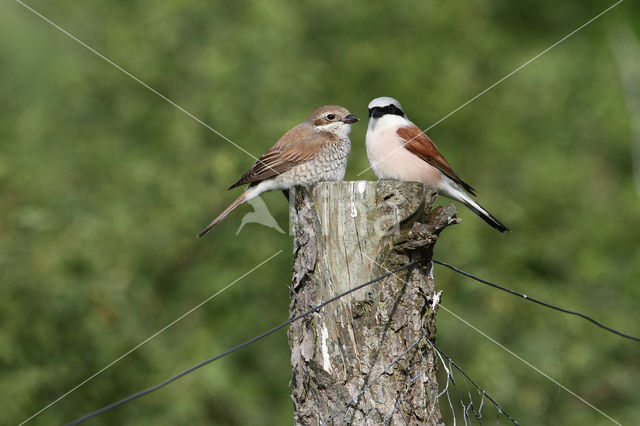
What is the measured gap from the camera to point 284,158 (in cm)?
435

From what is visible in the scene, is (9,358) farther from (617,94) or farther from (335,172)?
(617,94)

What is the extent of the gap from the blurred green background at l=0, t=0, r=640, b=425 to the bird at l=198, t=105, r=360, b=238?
1.44 m

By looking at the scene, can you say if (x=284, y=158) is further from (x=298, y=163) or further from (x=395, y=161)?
(x=395, y=161)

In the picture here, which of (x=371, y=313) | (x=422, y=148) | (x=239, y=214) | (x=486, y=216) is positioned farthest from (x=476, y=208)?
(x=239, y=214)

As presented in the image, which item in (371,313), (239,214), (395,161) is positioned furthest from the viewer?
(239,214)

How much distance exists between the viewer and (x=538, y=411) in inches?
250

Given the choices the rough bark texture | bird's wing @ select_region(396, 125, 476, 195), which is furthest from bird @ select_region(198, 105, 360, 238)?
the rough bark texture

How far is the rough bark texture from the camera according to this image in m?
2.56

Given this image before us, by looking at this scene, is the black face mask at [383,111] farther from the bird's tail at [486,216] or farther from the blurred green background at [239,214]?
the blurred green background at [239,214]

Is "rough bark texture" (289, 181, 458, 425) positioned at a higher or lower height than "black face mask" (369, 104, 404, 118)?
lower

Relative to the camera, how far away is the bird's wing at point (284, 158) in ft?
14.2

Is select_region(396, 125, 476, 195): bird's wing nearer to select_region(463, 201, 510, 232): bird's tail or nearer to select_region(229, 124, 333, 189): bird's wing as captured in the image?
select_region(463, 201, 510, 232): bird's tail

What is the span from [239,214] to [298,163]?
6.77ft

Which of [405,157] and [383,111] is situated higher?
[383,111]
